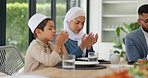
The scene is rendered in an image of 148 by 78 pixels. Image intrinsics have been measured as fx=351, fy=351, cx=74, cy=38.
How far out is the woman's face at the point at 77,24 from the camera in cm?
328

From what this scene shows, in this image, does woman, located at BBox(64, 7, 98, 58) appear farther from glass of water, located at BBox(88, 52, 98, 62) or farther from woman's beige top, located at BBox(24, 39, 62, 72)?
woman's beige top, located at BBox(24, 39, 62, 72)

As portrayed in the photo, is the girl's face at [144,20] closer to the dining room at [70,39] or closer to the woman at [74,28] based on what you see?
the dining room at [70,39]

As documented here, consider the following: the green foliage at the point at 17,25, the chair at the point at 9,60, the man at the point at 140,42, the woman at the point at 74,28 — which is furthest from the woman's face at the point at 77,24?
the green foliage at the point at 17,25

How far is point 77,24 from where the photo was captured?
10.8 ft

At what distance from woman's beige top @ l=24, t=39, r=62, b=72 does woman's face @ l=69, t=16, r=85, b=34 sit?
741 mm

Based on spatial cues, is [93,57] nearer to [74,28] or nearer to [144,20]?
[74,28]

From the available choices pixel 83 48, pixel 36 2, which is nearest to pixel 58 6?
pixel 36 2

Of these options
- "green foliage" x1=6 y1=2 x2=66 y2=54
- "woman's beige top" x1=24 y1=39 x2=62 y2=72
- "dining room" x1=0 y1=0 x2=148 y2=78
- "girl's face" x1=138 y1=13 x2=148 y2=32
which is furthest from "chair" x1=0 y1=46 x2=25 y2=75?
"girl's face" x1=138 y1=13 x2=148 y2=32

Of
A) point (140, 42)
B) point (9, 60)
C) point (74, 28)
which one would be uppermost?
point (74, 28)

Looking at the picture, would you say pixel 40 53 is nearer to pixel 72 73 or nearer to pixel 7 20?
pixel 72 73

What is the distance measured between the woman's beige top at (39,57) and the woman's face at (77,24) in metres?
0.74

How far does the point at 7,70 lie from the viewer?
8.98ft

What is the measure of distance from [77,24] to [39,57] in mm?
935

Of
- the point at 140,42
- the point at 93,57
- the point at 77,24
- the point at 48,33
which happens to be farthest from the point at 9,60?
the point at 140,42
